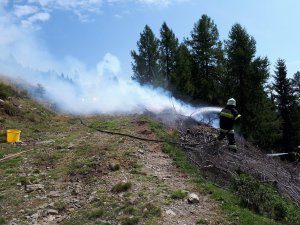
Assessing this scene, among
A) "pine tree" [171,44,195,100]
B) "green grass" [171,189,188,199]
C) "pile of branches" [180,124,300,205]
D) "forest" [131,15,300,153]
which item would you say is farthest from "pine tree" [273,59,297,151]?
"green grass" [171,189,188,199]

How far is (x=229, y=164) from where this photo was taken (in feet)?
42.6

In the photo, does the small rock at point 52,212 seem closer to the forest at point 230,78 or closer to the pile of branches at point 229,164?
the pile of branches at point 229,164

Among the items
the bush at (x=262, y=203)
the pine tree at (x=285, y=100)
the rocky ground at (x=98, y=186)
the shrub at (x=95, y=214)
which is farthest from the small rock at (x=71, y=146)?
the pine tree at (x=285, y=100)

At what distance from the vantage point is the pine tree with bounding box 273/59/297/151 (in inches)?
1411

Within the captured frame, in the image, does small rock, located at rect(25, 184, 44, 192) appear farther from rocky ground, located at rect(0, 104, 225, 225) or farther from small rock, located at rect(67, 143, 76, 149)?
small rock, located at rect(67, 143, 76, 149)

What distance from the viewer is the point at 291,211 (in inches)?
390

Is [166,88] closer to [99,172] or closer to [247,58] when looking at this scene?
[247,58]

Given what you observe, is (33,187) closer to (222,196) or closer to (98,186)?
(98,186)

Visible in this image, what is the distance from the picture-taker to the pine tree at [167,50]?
40.6 meters

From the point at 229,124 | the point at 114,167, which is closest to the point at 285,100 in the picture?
the point at 229,124

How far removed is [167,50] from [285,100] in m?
12.7

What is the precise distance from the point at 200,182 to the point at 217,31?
87.7ft

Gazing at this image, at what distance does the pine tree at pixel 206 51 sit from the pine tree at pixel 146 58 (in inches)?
264

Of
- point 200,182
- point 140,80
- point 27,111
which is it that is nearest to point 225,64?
point 140,80
